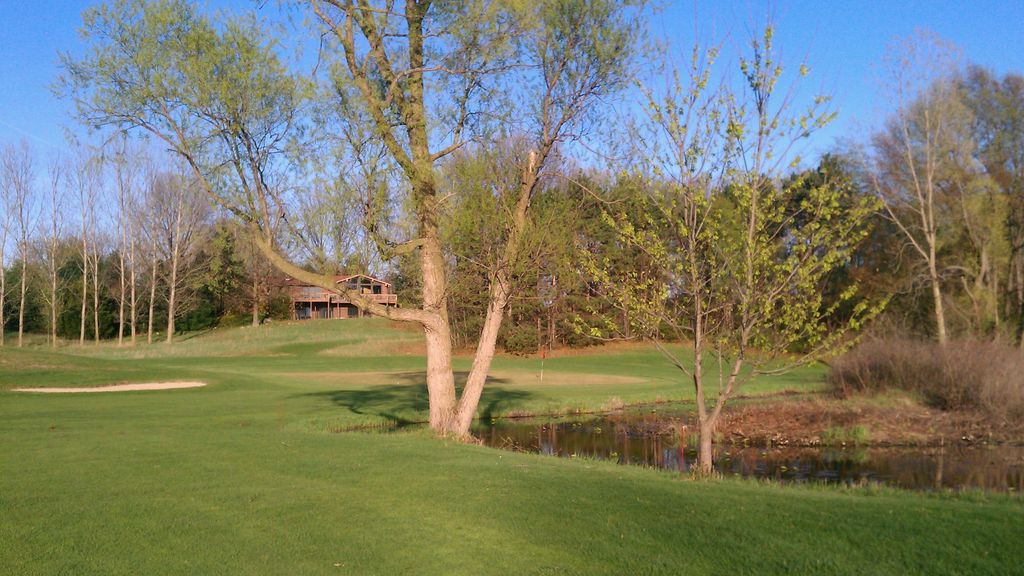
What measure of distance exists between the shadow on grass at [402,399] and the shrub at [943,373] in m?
11.0

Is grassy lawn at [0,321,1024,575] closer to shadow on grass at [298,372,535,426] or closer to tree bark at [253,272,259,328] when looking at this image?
shadow on grass at [298,372,535,426]

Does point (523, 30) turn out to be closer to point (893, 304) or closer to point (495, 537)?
point (495, 537)

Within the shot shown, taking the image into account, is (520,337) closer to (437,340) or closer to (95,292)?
(95,292)

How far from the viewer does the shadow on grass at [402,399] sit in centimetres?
2415

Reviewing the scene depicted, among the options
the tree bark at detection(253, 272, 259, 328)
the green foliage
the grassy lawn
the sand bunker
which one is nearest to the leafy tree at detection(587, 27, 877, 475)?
the grassy lawn

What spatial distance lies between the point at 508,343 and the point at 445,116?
3773cm

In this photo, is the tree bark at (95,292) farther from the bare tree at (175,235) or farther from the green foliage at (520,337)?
the green foliage at (520,337)

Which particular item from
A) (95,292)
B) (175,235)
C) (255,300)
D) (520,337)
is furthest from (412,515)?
(255,300)

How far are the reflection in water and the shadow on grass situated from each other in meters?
2.22

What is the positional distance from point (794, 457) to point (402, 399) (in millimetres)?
12890

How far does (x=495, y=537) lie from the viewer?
25.9ft

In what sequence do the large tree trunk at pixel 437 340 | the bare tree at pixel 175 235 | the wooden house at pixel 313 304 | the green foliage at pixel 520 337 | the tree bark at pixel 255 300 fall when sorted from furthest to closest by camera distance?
the wooden house at pixel 313 304 → the tree bark at pixel 255 300 → the bare tree at pixel 175 235 → the green foliage at pixel 520 337 → the large tree trunk at pixel 437 340

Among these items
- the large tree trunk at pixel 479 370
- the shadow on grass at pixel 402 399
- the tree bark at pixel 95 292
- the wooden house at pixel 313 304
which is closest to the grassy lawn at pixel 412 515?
the large tree trunk at pixel 479 370

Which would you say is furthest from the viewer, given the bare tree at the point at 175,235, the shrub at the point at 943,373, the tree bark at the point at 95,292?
the tree bark at the point at 95,292
